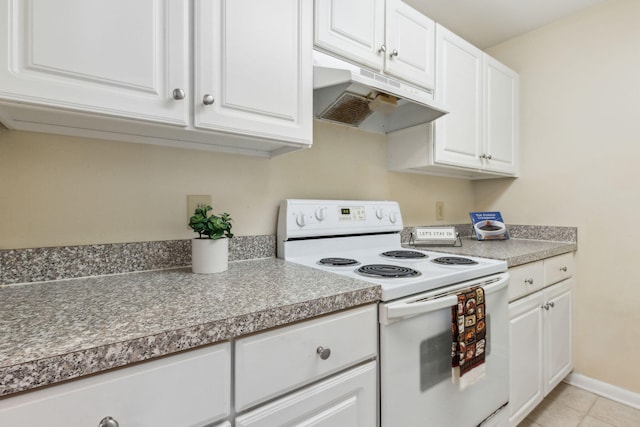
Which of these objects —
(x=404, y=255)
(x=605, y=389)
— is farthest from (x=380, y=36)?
(x=605, y=389)

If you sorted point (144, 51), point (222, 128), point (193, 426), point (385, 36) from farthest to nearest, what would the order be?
point (385, 36), point (222, 128), point (144, 51), point (193, 426)

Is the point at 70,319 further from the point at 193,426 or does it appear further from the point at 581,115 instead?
the point at 581,115

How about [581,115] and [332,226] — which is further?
[581,115]

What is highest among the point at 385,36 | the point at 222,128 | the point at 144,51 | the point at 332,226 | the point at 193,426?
the point at 385,36

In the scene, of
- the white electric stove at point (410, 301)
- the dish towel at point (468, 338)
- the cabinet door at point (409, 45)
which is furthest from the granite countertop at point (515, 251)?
the cabinet door at point (409, 45)

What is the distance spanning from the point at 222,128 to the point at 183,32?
0.28 meters

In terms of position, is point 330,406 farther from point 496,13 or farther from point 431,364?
point 496,13

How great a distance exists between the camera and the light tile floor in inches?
67.9

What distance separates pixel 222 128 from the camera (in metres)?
0.98

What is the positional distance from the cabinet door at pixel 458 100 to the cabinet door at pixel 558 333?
2.99ft

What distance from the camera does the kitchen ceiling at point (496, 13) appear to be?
192 centimetres

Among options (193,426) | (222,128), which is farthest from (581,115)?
(193,426)

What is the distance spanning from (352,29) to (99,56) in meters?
0.97

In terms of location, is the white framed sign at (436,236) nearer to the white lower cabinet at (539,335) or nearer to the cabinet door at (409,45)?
the white lower cabinet at (539,335)
